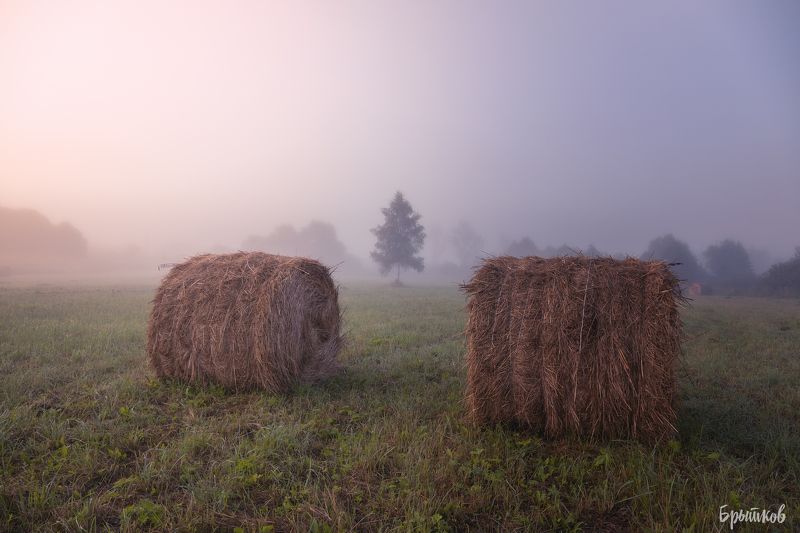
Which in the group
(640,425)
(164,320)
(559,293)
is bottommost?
(640,425)

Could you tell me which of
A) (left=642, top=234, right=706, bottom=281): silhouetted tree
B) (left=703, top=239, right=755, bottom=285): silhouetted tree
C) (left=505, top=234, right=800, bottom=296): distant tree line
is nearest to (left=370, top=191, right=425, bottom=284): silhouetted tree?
(left=505, top=234, right=800, bottom=296): distant tree line

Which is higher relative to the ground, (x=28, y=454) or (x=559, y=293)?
(x=559, y=293)

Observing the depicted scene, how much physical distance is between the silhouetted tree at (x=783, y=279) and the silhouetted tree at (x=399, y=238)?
3722 cm

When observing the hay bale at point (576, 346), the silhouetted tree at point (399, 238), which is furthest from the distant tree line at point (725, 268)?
the hay bale at point (576, 346)

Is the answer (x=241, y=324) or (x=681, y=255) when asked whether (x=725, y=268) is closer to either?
(x=681, y=255)

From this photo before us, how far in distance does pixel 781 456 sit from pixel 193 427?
23.3 feet

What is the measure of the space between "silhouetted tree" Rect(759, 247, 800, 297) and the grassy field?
40.2 m

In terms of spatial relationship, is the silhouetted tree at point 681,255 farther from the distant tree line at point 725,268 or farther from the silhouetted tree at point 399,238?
the silhouetted tree at point 399,238

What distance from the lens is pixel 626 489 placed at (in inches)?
153

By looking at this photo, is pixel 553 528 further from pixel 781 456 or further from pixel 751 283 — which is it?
pixel 751 283

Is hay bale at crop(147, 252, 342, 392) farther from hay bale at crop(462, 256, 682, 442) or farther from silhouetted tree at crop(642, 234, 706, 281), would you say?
silhouetted tree at crop(642, 234, 706, 281)

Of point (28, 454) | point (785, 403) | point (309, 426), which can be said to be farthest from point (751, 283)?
point (28, 454)

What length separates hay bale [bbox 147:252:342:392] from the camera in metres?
6.49

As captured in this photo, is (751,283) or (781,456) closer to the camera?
(781,456)
